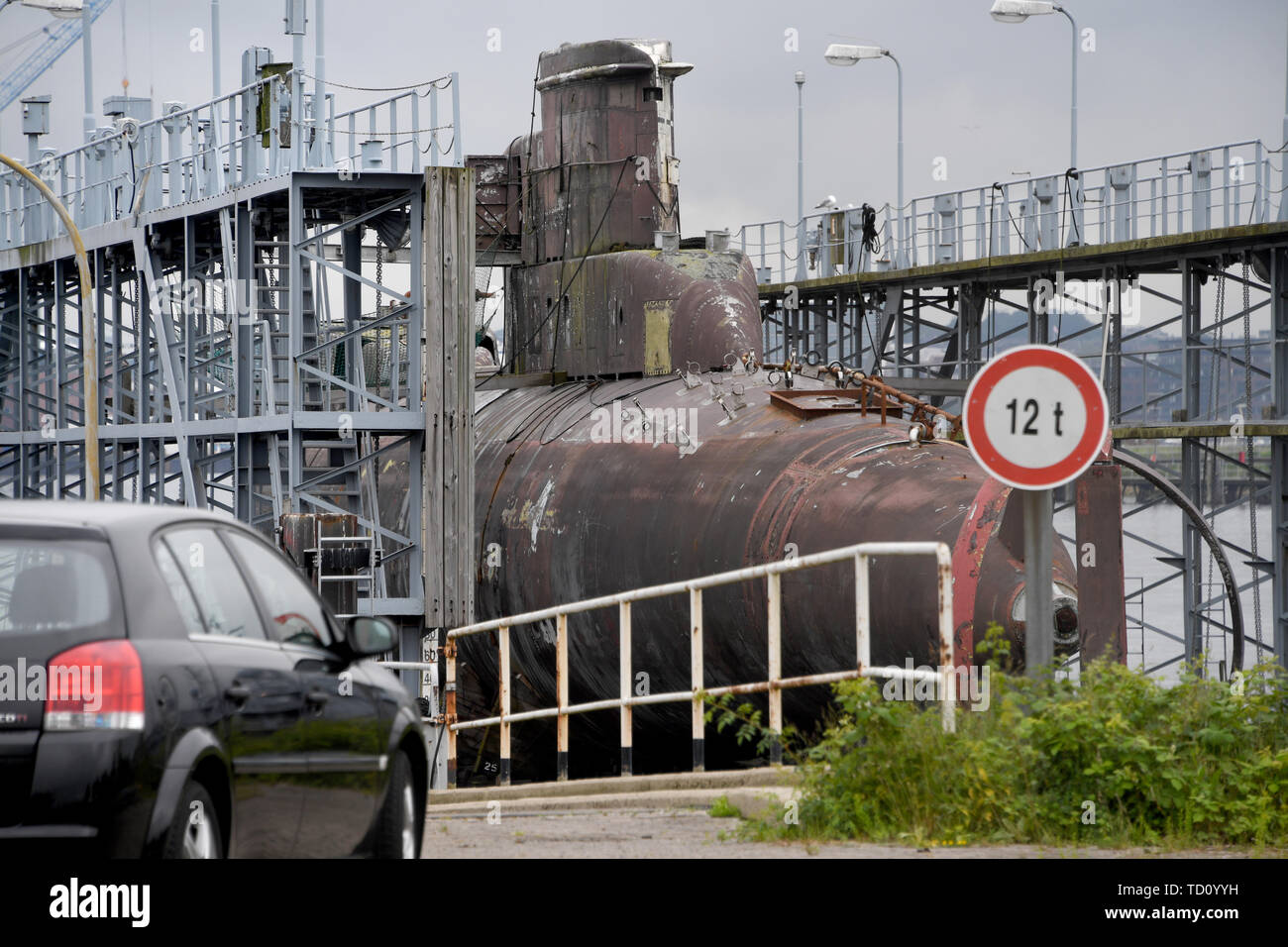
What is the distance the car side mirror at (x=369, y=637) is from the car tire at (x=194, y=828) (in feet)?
4.31

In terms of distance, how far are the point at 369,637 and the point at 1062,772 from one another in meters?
3.26

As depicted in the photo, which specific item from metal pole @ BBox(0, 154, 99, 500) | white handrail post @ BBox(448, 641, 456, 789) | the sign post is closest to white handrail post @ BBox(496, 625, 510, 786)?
white handrail post @ BBox(448, 641, 456, 789)

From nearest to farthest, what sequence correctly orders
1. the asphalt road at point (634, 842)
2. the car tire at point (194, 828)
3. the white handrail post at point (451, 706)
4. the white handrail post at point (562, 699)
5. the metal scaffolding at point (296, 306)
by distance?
the car tire at point (194, 828)
the asphalt road at point (634, 842)
the white handrail post at point (562, 699)
the white handrail post at point (451, 706)
the metal scaffolding at point (296, 306)

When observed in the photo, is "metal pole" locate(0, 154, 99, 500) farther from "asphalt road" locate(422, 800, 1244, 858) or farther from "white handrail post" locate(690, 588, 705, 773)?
"asphalt road" locate(422, 800, 1244, 858)

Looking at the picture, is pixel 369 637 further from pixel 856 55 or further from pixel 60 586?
pixel 856 55

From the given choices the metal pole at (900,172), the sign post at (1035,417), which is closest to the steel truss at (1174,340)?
the metal pole at (900,172)

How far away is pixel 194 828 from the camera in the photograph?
572 centimetres

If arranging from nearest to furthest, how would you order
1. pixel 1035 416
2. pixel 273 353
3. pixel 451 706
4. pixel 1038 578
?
pixel 1035 416 < pixel 1038 578 < pixel 451 706 < pixel 273 353

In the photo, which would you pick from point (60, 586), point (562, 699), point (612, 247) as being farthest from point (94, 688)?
point (612, 247)

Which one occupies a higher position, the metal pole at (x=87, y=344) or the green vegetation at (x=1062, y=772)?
the metal pole at (x=87, y=344)

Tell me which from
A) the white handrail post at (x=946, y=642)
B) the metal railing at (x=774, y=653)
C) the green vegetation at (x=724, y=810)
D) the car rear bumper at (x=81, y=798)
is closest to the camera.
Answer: the car rear bumper at (x=81, y=798)

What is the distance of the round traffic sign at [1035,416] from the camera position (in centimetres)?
801

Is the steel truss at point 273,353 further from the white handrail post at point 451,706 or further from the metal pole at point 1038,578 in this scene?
the metal pole at point 1038,578
